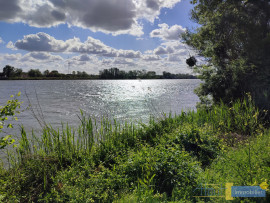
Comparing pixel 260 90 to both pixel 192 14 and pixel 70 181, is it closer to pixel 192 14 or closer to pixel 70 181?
pixel 192 14

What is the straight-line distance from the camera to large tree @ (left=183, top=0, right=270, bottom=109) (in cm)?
1024

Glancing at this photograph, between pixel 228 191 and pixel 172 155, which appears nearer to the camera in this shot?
pixel 228 191

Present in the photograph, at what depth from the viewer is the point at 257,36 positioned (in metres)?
10.5

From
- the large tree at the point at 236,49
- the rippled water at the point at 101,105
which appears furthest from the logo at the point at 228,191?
the large tree at the point at 236,49

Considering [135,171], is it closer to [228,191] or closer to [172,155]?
[172,155]

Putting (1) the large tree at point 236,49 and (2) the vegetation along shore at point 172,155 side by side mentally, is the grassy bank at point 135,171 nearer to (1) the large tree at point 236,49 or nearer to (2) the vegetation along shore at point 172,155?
(2) the vegetation along shore at point 172,155

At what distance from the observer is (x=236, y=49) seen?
12055 mm

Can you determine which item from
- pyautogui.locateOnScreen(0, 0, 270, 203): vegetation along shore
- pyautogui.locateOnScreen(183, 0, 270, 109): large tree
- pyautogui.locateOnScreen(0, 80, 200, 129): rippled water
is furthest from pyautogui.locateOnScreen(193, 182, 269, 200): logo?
A: pyautogui.locateOnScreen(183, 0, 270, 109): large tree

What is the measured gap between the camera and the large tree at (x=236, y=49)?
10.2m

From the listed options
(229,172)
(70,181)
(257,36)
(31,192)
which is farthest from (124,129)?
(257,36)

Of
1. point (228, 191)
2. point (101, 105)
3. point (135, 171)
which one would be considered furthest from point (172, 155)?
point (101, 105)

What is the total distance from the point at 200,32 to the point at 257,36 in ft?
11.5

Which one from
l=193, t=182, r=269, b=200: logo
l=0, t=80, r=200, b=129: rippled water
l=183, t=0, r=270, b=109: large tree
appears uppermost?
l=183, t=0, r=270, b=109: large tree

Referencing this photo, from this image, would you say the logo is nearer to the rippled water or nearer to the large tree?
the rippled water
